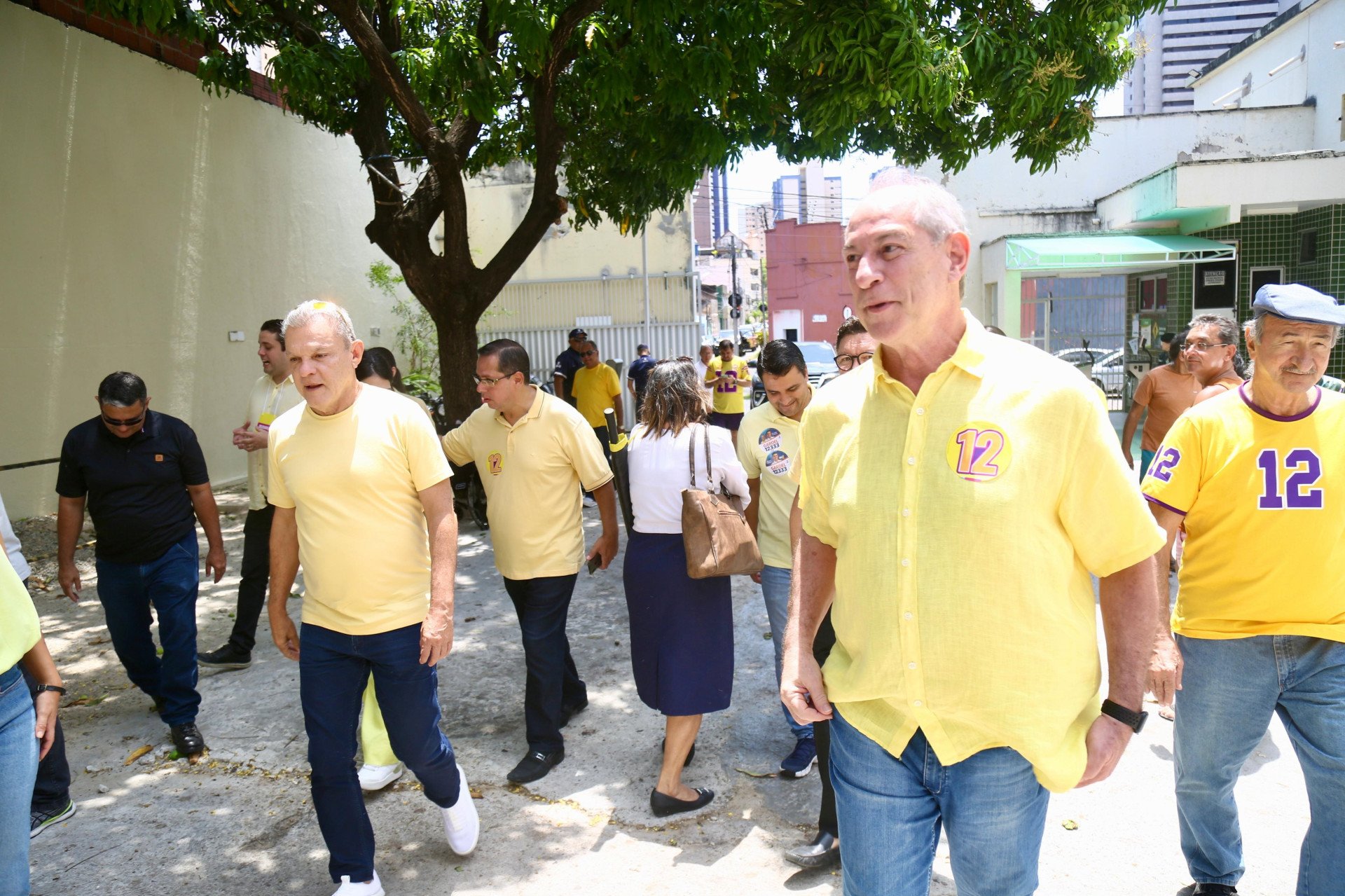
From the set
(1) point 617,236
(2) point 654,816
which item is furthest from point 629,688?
(1) point 617,236

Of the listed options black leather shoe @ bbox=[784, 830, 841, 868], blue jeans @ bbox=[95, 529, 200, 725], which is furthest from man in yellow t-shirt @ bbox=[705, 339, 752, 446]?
black leather shoe @ bbox=[784, 830, 841, 868]

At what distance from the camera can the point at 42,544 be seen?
343 inches

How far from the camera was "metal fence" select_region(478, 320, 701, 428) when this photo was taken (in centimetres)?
1950

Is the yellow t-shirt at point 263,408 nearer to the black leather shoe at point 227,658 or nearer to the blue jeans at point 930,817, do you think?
the black leather shoe at point 227,658

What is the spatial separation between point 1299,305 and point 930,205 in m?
1.56

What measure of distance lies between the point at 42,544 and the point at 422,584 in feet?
23.4

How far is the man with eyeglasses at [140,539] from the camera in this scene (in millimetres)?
4512

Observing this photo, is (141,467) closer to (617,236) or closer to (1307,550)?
(1307,550)

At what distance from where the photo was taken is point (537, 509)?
4.33m

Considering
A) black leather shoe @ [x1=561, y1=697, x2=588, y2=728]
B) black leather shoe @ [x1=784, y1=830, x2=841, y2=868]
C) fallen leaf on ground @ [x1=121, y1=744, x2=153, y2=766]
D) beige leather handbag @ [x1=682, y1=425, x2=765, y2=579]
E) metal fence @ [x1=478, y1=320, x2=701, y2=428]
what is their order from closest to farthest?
black leather shoe @ [x1=784, y1=830, x2=841, y2=868], beige leather handbag @ [x1=682, y1=425, x2=765, y2=579], fallen leaf on ground @ [x1=121, y1=744, x2=153, y2=766], black leather shoe @ [x1=561, y1=697, x2=588, y2=728], metal fence @ [x1=478, y1=320, x2=701, y2=428]

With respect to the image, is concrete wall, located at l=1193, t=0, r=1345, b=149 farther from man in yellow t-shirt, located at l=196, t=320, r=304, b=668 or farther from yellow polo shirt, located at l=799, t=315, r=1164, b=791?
yellow polo shirt, located at l=799, t=315, r=1164, b=791

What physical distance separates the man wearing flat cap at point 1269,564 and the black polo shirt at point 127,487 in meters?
4.20

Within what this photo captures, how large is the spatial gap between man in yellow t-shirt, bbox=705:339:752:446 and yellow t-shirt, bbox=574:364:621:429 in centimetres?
135

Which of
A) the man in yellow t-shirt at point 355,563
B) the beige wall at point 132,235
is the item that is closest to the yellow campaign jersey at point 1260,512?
the man in yellow t-shirt at point 355,563
